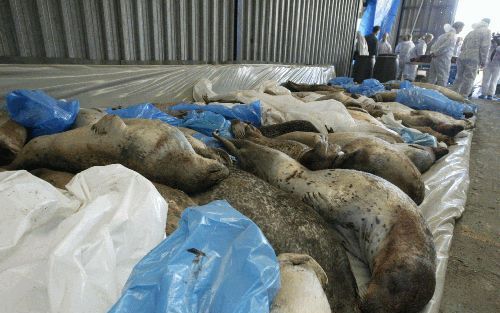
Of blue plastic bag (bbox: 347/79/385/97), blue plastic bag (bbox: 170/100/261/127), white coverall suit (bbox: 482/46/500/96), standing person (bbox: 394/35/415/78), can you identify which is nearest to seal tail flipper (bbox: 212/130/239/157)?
blue plastic bag (bbox: 170/100/261/127)

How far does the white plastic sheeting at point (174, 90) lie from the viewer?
97.0 inches

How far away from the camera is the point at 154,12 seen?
4.39m

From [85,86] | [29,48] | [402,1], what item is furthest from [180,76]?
[402,1]

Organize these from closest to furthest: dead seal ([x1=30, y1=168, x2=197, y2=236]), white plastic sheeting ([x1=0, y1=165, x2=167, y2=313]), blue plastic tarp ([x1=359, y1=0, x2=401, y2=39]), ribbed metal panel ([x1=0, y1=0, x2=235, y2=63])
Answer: white plastic sheeting ([x1=0, y1=165, x2=167, y2=313]) < dead seal ([x1=30, y1=168, x2=197, y2=236]) < ribbed metal panel ([x1=0, y1=0, x2=235, y2=63]) < blue plastic tarp ([x1=359, y1=0, x2=401, y2=39])

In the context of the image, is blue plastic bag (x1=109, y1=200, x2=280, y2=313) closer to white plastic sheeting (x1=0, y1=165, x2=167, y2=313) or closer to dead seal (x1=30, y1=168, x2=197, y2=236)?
white plastic sheeting (x1=0, y1=165, x2=167, y2=313)

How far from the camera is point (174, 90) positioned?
4.61 m

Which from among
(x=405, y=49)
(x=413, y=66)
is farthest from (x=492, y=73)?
(x=405, y=49)

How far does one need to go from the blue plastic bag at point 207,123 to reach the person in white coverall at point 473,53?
11160mm

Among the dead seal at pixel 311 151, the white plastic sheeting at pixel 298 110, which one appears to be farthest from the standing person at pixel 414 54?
the dead seal at pixel 311 151

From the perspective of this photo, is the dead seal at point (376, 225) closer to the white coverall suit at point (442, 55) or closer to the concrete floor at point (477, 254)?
the concrete floor at point (477, 254)

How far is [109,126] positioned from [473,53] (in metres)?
12.7

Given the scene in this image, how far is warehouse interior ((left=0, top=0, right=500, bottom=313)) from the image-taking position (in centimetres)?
102

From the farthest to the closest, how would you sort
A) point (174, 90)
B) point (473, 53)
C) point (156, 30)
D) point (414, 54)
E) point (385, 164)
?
point (414, 54) → point (473, 53) → point (174, 90) → point (156, 30) → point (385, 164)

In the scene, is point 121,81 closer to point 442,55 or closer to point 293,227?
point 293,227
